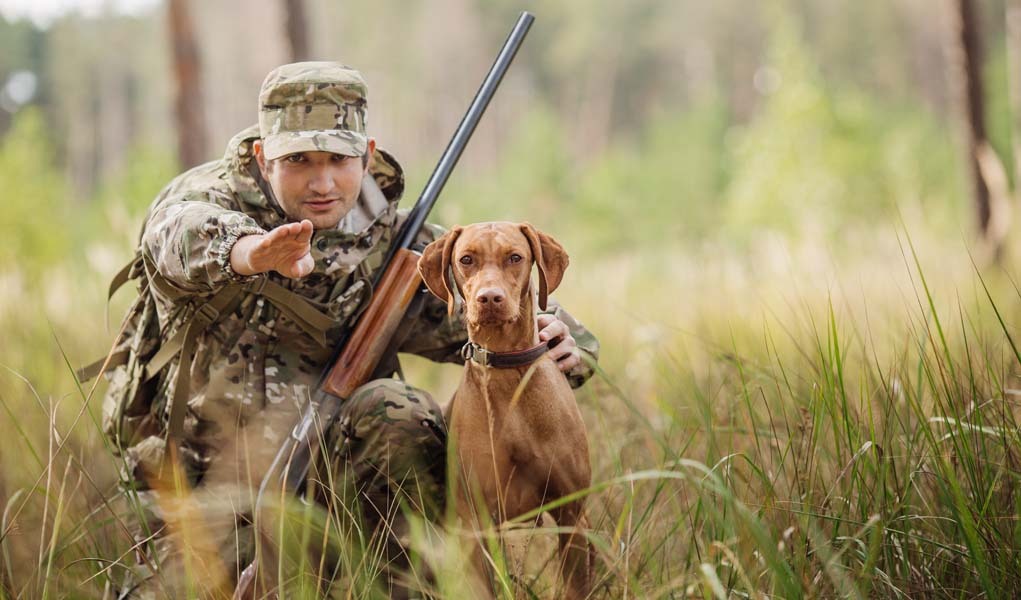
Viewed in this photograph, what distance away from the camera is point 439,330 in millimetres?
3443

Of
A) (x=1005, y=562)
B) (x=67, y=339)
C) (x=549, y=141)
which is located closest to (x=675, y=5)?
(x=549, y=141)

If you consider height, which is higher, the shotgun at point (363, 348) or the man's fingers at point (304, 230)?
the man's fingers at point (304, 230)

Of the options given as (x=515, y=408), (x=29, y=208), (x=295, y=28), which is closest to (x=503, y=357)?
(x=515, y=408)

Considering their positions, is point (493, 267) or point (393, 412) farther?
point (393, 412)

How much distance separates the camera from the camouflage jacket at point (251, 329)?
125 inches

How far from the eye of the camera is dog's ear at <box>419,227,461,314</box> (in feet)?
9.07

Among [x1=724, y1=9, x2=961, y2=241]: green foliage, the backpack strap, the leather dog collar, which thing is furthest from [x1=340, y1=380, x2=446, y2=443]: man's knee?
[x1=724, y1=9, x2=961, y2=241]: green foliage

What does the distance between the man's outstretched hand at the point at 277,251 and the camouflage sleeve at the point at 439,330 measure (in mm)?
908

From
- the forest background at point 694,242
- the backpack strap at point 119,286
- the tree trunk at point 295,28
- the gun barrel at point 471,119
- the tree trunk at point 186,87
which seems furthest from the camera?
the tree trunk at point 186,87

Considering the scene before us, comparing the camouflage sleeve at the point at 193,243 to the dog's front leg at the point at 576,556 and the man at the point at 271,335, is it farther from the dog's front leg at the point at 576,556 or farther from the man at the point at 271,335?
the dog's front leg at the point at 576,556

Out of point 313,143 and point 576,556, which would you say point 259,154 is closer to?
point 313,143

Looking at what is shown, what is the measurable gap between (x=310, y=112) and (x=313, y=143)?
127 mm

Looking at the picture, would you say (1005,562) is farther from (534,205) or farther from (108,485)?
(534,205)

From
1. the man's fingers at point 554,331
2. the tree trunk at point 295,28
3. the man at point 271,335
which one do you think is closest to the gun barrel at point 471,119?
the man at point 271,335
